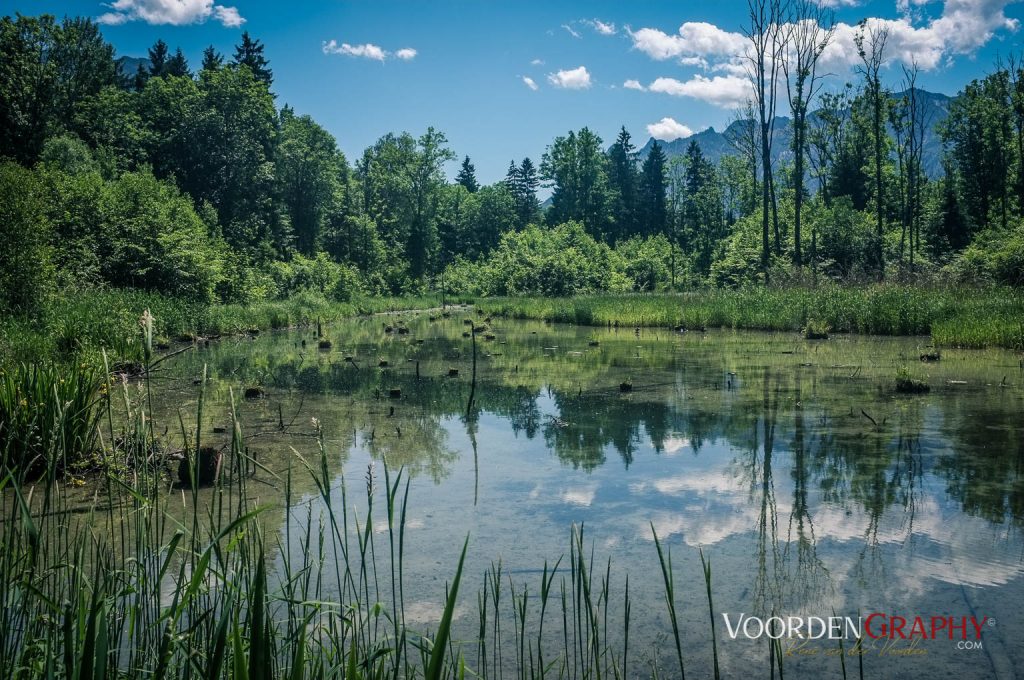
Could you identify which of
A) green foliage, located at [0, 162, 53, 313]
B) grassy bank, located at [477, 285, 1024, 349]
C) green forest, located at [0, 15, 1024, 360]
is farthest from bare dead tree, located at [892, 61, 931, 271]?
green foliage, located at [0, 162, 53, 313]

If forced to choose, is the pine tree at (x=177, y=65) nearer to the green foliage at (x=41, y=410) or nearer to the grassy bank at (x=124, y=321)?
the grassy bank at (x=124, y=321)

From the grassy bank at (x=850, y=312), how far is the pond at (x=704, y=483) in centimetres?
196

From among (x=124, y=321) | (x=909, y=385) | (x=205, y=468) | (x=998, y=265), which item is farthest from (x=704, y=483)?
(x=998, y=265)

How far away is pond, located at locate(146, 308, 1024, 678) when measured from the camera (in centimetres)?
383

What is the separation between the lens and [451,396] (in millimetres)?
11352

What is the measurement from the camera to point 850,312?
796 inches

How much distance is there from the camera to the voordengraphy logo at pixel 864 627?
3.59 meters

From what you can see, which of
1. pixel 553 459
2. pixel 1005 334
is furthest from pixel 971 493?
pixel 1005 334

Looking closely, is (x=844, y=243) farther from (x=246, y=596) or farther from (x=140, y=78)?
(x=140, y=78)

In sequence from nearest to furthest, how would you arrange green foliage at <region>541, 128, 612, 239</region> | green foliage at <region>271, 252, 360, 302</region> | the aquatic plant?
1. the aquatic plant
2. green foliage at <region>271, 252, 360, 302</region>
3. green foliage at <region>541, 128, 612, 239</region>

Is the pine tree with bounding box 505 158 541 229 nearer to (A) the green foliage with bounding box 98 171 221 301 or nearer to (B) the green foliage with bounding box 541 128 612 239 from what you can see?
(B) the green foliage with bounding box 541 128 612 239

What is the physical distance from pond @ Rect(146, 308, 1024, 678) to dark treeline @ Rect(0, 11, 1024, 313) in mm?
9830

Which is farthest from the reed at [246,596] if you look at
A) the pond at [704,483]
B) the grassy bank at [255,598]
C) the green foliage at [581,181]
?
the green foliage at [581,181]

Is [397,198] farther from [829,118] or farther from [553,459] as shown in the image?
[553,459]
